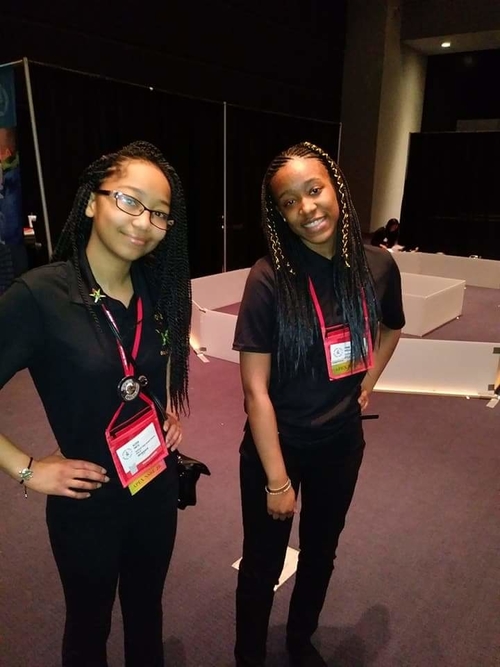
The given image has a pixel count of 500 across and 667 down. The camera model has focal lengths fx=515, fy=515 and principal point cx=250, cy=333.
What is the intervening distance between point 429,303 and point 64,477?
4164mm

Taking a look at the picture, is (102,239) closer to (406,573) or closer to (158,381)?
(158,381)

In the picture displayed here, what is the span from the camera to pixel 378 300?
1252 mm

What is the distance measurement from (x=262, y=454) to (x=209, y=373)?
251 cm

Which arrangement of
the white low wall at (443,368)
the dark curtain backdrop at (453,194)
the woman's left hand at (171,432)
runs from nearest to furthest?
the woman's left hand at (171,432), the white low wall at (443,368), the dark curtain backdrop at (453,194)

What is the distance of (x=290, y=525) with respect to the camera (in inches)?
49.1

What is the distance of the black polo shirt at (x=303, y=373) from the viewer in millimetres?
1100

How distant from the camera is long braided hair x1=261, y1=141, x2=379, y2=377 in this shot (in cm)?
110

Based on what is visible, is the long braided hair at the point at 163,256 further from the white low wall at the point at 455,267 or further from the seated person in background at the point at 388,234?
the seated person in background at the point at 388,234

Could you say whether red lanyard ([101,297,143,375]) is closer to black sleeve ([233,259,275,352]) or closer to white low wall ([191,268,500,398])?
black sleeve ([233,259,275,352])

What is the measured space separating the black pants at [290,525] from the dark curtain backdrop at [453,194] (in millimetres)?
8236

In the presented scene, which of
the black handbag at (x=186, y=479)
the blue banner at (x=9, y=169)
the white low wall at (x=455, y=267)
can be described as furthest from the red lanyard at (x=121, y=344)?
the white low wall at (x=455, y=267)

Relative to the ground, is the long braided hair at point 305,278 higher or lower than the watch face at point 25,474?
higher

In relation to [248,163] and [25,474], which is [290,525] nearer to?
[25,474]

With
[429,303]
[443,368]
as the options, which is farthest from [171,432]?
[429,303]
